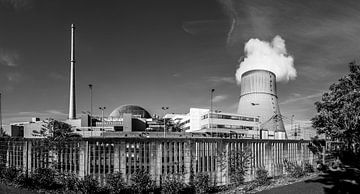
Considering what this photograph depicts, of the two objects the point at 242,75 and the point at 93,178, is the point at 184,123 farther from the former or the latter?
the point at 93,178

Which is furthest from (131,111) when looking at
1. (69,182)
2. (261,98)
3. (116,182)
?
(116,182)

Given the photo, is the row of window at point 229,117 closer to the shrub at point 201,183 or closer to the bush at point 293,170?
the bush at point 293,170

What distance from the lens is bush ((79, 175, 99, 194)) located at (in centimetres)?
1262

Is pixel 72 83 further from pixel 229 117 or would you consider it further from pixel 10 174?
pixel 10 174

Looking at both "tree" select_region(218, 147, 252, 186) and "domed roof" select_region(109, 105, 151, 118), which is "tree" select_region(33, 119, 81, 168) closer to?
"tree" select_region(218, 147, 252, 186)

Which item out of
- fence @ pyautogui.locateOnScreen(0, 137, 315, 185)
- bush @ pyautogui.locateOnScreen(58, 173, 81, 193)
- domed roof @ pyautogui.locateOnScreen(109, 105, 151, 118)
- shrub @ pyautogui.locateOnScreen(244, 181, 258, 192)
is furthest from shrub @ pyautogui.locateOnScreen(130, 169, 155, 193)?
domed roof @ pyautogui.locateOnScreen(109, 105, 151, 118)

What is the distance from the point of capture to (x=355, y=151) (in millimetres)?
17547

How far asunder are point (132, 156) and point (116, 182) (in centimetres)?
133

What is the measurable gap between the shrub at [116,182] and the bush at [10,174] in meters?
5.42

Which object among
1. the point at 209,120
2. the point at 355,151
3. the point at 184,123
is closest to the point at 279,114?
the point at 209,120

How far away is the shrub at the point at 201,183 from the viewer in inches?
519

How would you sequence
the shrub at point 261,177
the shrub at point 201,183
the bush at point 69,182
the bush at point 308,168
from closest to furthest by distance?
the bush at point 69,182
the shrub at point 201,183
the shrub at point 261,177
the bush at point 308,168

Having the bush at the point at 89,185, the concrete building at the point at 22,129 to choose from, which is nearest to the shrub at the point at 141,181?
the bush at the point at 89,185

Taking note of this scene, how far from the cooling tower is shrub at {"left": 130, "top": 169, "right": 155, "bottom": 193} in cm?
7467
